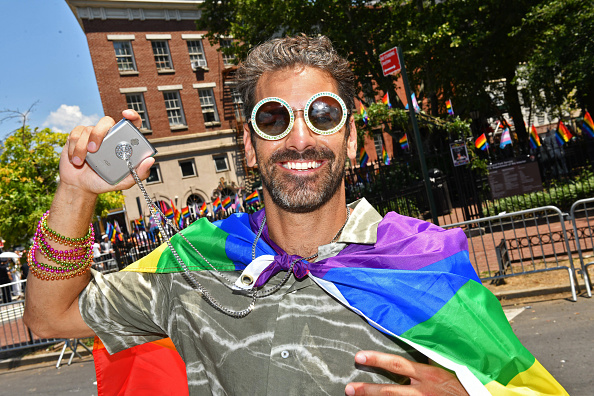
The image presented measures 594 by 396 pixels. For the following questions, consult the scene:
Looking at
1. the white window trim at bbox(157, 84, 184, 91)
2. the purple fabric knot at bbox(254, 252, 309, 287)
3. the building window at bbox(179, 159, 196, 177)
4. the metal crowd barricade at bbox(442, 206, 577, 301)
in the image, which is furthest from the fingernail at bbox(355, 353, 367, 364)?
the white window trim at bbox(157, 84, 184, 91)

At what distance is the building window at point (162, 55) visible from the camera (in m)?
28.2

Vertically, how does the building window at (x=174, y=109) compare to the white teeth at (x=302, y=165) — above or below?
above

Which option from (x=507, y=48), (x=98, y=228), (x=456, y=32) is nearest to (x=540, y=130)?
(x=507, y=48)

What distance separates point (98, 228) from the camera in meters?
A: 26.8

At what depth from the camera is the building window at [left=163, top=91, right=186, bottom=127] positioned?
93.1 feet

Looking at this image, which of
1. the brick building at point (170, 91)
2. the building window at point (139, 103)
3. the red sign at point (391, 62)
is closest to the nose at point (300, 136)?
the red sign at point (391, 62)

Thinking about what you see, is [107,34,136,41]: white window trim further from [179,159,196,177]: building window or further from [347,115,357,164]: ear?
[347,115,357,164]: ear

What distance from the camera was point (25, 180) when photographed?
12914 mm

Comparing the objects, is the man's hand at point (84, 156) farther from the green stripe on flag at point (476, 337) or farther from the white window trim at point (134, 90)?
the white window trim at point (134, 90)

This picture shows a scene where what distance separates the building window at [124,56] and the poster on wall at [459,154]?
2205 centimetres

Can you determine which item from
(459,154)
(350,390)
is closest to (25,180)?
(459,154)

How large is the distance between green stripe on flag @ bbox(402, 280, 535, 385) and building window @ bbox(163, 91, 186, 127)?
92.8ft

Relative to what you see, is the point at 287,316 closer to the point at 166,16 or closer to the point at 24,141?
the point at 24,141

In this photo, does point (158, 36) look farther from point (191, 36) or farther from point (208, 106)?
point (208, 106)
